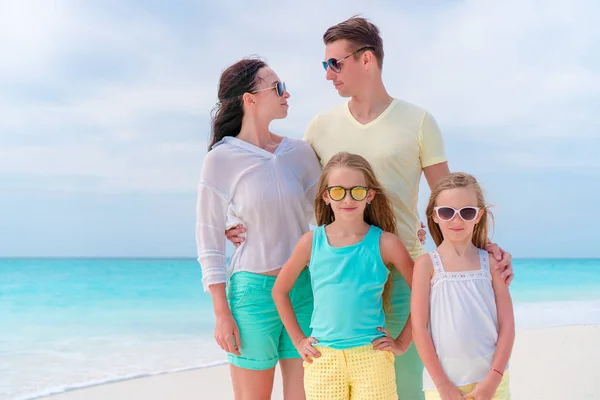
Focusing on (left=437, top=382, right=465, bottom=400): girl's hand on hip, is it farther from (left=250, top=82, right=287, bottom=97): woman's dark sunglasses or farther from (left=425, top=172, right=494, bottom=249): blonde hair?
(left=250, top=82, right=287, bottom=97): woman's dark sunglasses

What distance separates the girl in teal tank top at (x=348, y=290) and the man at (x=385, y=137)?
20 cm

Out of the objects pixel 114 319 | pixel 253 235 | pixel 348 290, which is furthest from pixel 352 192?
pixel 114 319

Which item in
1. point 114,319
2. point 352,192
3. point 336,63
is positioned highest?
point 336,63

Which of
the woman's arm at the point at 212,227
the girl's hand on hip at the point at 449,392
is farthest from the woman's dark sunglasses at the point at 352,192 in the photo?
the girl's hand on hip at the point at 449,392

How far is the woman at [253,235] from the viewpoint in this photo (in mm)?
2900

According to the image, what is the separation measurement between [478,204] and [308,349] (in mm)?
931

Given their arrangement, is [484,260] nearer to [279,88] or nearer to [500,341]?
[500,341]

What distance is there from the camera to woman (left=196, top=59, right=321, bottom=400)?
2900 mm

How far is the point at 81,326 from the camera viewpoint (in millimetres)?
13539

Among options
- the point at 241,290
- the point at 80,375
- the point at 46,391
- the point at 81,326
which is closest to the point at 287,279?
the point at 241,290

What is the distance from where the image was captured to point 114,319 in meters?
14.8

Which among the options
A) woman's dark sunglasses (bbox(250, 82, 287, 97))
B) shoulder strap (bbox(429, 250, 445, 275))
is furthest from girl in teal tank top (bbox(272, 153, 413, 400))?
woman's dark sunglasses (bbox(250, 82, 287, 97))

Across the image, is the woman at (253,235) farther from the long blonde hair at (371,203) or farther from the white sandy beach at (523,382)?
the white sandy beach at (523,382)

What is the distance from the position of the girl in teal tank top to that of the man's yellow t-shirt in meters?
0.20
